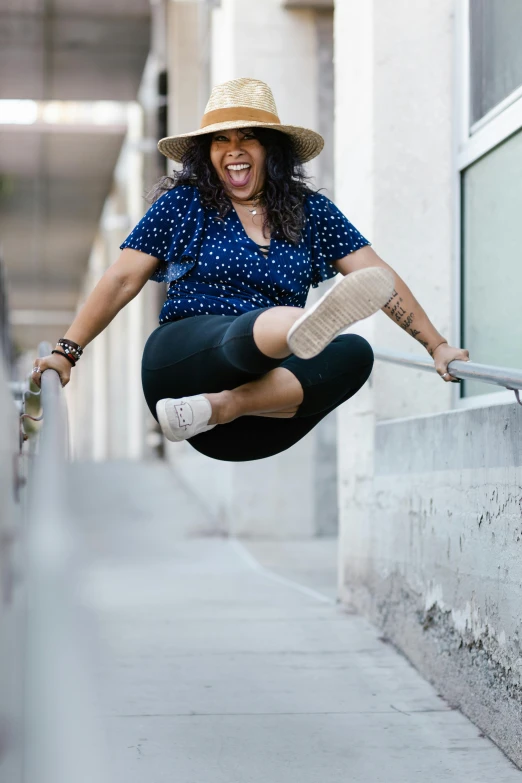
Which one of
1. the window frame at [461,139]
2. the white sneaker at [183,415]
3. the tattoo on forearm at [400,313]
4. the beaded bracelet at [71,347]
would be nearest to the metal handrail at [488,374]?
the tattoo on forearm at [400,313]

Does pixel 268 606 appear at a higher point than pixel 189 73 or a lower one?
lower

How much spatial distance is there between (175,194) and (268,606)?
248cm

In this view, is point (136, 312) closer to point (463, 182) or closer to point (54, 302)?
point (463, 182)

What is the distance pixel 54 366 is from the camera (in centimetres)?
258

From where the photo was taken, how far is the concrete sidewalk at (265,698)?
278cm

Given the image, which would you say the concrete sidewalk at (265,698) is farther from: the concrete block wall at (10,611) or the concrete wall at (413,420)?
the concrete block wall at (10,611)

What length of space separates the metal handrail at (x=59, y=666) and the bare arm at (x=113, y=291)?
151cm

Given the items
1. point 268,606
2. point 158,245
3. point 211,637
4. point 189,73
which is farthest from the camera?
point 189,73

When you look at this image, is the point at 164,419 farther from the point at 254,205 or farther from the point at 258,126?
the point at 258,126

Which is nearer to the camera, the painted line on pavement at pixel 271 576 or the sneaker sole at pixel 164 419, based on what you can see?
the sneaker sole at pixel 164 419

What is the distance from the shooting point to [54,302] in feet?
88.4

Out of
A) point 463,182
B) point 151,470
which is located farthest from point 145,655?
point 151,470

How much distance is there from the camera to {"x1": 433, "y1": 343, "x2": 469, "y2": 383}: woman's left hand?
266 cm

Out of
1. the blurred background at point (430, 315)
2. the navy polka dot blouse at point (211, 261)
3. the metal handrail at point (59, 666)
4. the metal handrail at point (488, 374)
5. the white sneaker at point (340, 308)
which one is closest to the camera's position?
the metal handrail at point (59, 666)
